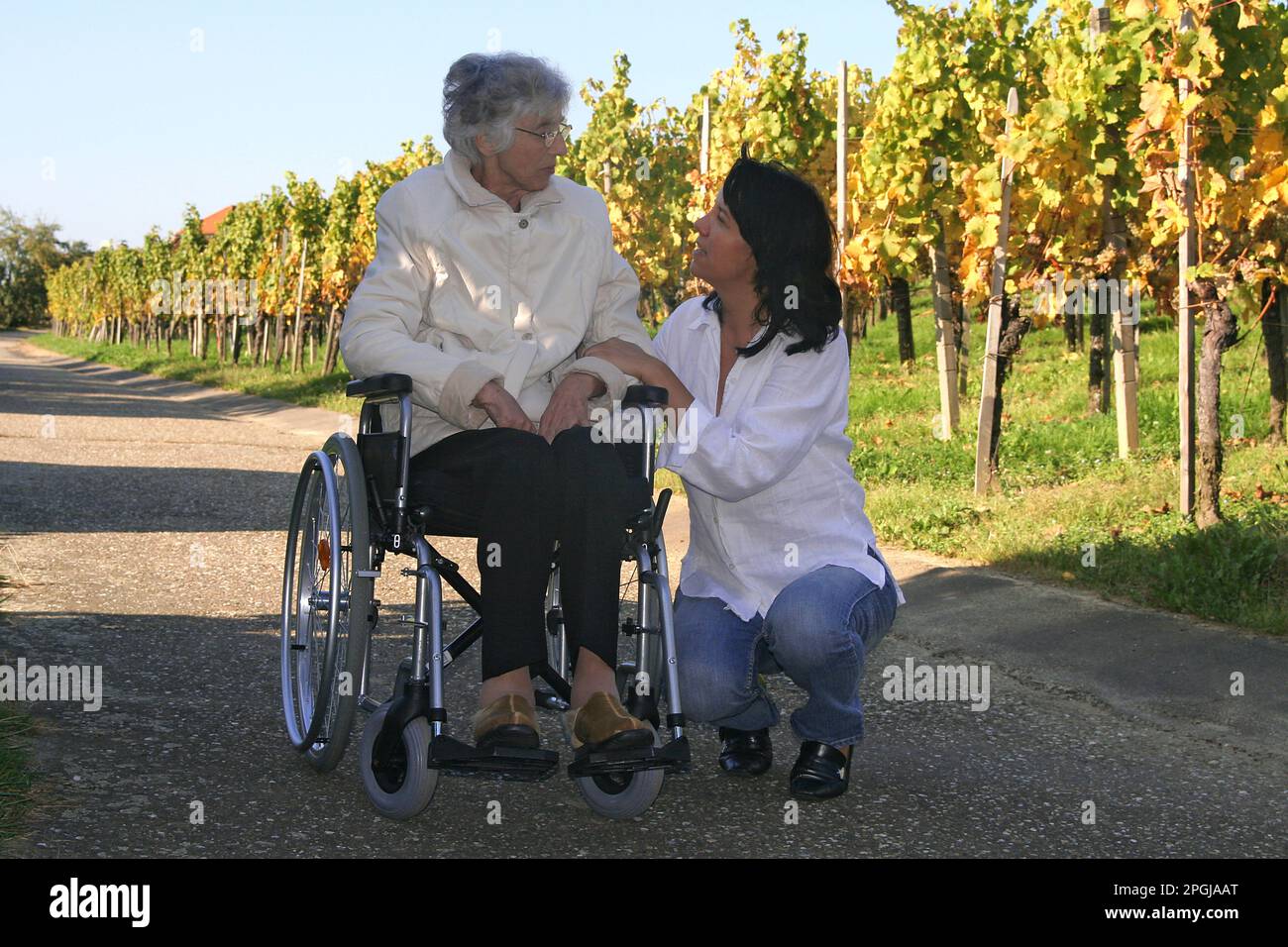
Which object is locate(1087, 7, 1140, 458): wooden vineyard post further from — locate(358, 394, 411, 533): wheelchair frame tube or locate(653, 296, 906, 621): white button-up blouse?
locate(358, 394, 411, 533): wheelchair frame tube

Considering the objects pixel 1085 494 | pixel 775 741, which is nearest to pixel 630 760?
pixel 775 741

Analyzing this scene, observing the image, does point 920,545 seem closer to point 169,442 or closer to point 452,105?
point 452,105

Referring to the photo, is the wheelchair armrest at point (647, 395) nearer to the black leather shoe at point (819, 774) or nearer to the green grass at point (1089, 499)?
the black leather shoe at point (819, 774)

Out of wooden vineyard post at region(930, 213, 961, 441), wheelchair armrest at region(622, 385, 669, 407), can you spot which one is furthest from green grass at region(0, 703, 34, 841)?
wooden vineyard post at region(930, 213, 961, 441)

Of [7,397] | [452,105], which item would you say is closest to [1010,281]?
[452,105]

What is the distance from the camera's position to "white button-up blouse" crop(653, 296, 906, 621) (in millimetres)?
3994

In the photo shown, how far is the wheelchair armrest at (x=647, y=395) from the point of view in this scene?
3.90 meters

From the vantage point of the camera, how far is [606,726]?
358 centimetres

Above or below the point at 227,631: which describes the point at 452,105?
above

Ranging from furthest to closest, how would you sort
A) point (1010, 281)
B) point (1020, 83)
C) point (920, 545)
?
1. point (1020, 83)
2. point (1010, 281)
3. point (920, 545)

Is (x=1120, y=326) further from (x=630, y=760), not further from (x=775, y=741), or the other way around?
(x=630, y=760)

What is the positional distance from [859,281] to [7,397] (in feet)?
62.0

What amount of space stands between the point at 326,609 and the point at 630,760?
1.08 meters

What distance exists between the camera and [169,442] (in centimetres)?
1778
